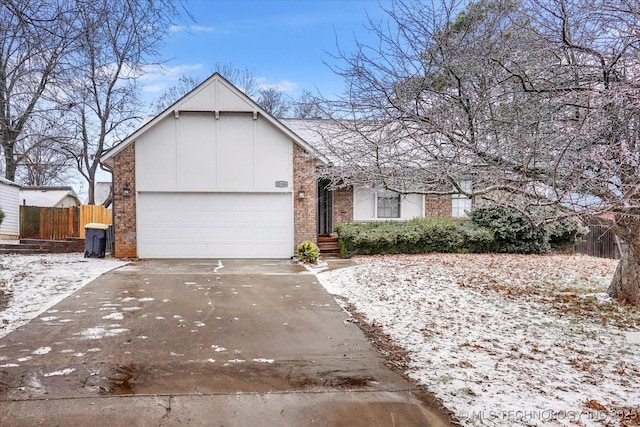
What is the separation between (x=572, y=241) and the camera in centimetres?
1520

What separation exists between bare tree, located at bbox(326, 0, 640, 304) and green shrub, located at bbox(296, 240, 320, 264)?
18.3 feet

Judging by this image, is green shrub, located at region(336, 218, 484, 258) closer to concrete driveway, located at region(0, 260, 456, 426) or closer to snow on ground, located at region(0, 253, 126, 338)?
concrete driveway, located at region(0, 260, 456, 426)

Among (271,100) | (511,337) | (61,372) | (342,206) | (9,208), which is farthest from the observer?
(271,100)

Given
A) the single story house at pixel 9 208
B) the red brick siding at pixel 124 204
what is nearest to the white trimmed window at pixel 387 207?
the red brick siding at pixel 124 204

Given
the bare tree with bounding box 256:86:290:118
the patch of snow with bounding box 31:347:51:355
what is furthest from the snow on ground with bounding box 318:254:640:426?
the bare tree with bounding box 256:86:290:118

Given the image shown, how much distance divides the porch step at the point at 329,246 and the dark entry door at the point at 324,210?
128cm

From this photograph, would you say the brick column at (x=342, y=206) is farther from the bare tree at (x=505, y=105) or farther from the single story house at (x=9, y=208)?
the single story house at (x=9, y=208)

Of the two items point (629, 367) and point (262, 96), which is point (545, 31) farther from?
point (262, 96)

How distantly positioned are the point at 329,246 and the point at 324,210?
222 centimetres

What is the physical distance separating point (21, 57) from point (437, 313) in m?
6.90

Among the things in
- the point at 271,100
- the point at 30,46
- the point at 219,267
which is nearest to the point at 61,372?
the point at 30,46

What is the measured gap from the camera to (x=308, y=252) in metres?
12.5

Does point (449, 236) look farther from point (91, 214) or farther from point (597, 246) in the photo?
point (91, 214)

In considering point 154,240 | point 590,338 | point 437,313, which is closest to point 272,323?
point 437,313
